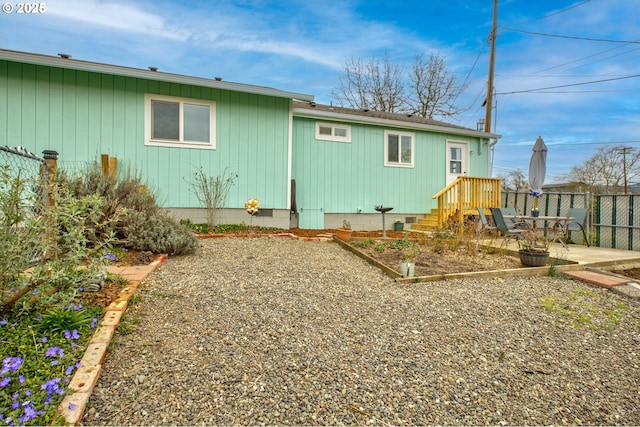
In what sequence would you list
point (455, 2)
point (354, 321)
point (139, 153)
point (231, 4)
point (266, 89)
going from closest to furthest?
point (354, 321)
point (139, 153)
point (266, 89)
point (231, 4)
point (455, 2)

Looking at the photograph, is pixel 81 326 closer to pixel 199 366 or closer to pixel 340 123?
pixel 199 366

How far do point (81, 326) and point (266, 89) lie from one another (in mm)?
6155

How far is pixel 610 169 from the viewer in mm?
20828

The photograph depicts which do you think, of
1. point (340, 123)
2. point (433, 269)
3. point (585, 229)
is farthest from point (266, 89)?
point (585, 229)

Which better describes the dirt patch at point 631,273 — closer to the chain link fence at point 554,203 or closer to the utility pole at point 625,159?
the chain link fence at point 554,203

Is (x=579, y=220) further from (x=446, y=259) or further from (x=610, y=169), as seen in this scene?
(x=610, y=169)

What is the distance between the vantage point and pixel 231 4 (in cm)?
812

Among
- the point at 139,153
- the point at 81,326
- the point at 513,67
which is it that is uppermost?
the point at 513,67

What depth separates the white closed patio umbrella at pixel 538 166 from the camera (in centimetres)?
791

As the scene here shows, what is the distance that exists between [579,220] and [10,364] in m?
8.86

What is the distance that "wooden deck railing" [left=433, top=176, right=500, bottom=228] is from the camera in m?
8.42

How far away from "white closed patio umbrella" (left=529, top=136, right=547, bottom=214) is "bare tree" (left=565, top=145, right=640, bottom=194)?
55.0ft

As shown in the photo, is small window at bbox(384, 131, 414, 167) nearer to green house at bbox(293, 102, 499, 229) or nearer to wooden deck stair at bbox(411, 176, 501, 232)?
green house at bbox(293, 102, 499, 229)

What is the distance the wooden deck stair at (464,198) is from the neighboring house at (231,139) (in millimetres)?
793
